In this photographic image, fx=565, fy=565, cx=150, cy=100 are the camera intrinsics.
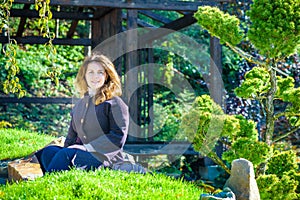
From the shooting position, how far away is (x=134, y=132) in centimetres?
929

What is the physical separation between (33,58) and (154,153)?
20.1ft

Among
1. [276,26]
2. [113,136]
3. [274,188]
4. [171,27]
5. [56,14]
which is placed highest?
[56,14]

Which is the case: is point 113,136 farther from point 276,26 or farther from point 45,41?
point 45,41

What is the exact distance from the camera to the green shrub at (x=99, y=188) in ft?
13.0

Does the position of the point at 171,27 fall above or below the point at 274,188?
above

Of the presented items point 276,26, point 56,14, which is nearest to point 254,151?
point 276,26

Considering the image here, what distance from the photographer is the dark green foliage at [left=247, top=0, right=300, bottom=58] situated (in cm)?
558

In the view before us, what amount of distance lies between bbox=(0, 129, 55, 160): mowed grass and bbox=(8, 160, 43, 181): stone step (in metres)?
0.83

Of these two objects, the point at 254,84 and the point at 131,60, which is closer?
the point at 254,84

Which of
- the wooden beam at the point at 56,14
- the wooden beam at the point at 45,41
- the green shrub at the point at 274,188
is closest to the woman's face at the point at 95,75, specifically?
the green shrub at the point at 274,188

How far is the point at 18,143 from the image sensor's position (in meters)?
7.41

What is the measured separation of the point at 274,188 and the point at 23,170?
2506 mm

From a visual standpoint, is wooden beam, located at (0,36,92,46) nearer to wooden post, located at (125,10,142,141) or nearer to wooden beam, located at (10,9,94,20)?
wooden beam, located at (10,9,94,20)

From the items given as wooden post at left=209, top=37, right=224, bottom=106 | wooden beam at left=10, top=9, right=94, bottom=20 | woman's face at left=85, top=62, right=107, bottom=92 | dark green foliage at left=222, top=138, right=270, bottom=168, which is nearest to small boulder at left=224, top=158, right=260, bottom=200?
dark green foliage at left=222, top=138, right=270, bottom=168
